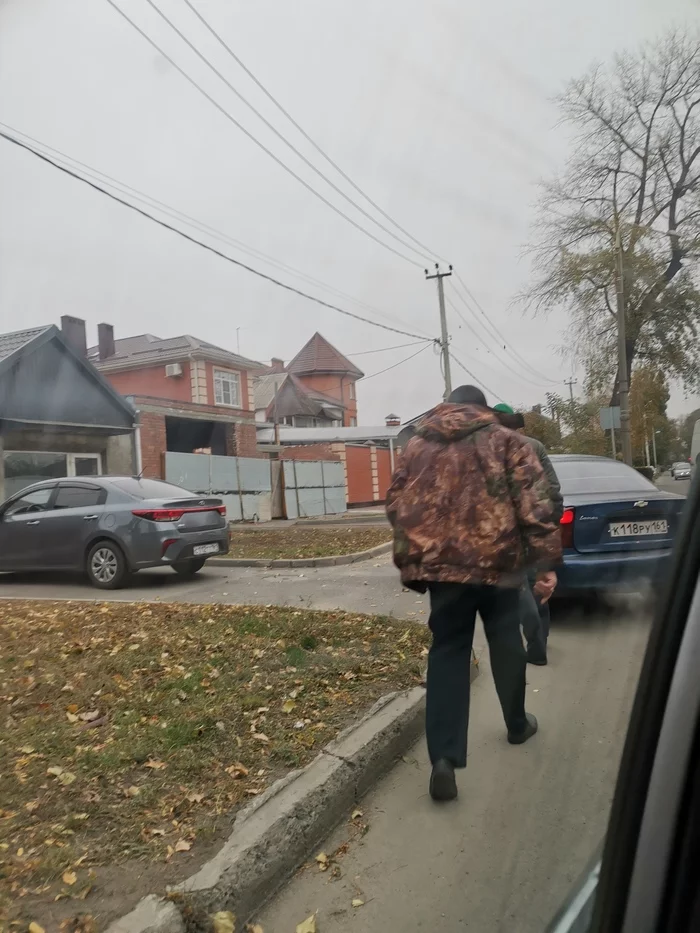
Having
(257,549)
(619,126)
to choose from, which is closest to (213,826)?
(619,126)

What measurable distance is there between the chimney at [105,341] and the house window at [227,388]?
286cm

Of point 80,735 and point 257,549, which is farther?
point 257,549

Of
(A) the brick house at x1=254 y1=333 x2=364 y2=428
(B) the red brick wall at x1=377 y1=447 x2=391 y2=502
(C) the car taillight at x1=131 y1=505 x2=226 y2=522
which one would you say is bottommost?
(C) the car taillight at x1=131 y1=505 x2=226 y2=522

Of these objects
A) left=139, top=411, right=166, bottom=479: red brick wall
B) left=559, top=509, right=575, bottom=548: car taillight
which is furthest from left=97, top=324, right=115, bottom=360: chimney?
left=559, top=509, right=575, bottom=548: car taillight

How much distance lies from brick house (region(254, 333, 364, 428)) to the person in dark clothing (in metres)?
2.82

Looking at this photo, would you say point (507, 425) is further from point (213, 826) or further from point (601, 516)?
point (213, 826)

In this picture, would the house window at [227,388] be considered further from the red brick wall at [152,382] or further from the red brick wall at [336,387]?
the red brick wall at [336,387]

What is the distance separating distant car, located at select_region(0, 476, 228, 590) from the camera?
9.19 meters

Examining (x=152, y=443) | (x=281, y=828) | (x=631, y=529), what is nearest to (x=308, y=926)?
(x=281, y=828)

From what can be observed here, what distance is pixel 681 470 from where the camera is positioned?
1201 mm

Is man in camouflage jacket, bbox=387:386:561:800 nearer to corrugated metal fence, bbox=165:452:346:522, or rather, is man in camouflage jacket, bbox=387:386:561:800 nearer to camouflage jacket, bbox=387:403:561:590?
camouflage jacket, bbox=387:403:561:590

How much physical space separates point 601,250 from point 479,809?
2245 millimetres

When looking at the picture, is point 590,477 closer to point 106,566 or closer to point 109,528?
point 109,528

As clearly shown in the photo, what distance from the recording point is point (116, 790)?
3.15 meters
